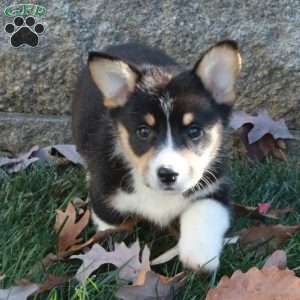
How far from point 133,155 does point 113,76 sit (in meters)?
0.36

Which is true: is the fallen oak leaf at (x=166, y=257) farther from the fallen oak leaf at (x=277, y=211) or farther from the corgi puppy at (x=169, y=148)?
the fallen oak leaf at (x=277, y=211)

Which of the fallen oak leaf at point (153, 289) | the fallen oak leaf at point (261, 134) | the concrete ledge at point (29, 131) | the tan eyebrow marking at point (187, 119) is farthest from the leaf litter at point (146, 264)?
the fallen oak leaf at point (261, 134)

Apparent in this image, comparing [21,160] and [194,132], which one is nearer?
[194,132]

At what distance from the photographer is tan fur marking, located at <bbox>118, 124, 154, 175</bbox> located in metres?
3.16

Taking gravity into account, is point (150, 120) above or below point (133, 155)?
above

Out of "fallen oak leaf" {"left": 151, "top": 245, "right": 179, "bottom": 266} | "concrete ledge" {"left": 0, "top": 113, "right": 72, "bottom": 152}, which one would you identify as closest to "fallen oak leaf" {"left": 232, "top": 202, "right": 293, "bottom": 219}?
"fallen oak leaf" {"left": 151, "top": 245, "right": 179, "bottom": 266}

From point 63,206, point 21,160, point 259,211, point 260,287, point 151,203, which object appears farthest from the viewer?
point 21,160

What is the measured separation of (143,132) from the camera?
3221 mm

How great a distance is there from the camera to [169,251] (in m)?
3.29

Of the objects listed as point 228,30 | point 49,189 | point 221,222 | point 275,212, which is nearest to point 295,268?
point 221,222

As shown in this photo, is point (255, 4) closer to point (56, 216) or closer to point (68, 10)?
point (68, 10)

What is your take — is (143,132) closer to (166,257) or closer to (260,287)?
(166,257)

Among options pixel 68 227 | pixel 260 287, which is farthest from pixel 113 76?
pixel 260 287

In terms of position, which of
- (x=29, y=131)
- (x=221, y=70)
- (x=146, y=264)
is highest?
(x=221, y=70)
